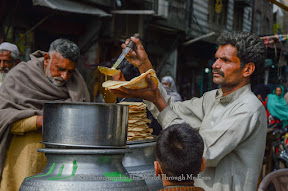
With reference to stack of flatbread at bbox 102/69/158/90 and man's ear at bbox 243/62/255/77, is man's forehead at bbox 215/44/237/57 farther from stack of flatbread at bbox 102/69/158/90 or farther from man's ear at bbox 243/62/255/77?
stack of flatbread at bbox 102/69/158/90

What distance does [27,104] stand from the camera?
10.3 feet

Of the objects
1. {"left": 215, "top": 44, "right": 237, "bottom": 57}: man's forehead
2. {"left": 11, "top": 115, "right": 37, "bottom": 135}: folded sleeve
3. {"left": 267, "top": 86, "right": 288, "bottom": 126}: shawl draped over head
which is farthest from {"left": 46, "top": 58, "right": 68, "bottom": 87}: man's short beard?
{"left": 267, "top": 86, "right": 288, "bottom": 126}: shawl draped over head

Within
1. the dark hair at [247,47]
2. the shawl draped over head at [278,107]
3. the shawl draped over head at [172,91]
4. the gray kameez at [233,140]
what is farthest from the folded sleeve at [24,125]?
the shawl draped over head at [278,107]

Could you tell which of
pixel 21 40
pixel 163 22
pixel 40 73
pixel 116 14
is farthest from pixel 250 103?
pixel 163 22

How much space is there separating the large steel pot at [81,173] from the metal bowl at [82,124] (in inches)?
1.9

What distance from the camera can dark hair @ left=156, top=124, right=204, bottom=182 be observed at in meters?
1.99

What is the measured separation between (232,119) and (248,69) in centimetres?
35

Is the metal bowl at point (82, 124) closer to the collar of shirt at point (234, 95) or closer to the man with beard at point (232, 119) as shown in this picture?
the man with beard at point (232, 119)

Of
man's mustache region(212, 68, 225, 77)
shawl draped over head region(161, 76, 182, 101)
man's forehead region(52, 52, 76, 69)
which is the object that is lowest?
shawl draped over head region(161, 76, 182, 101)

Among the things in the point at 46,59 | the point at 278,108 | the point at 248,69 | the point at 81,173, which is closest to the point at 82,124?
the point at 81,173

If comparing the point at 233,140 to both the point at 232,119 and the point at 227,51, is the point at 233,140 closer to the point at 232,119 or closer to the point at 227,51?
the point at 232,119

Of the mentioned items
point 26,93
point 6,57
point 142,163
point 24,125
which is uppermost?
point 6,57

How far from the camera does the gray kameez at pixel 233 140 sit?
2189mm

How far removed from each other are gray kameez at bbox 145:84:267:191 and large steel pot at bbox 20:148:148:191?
46 cm
